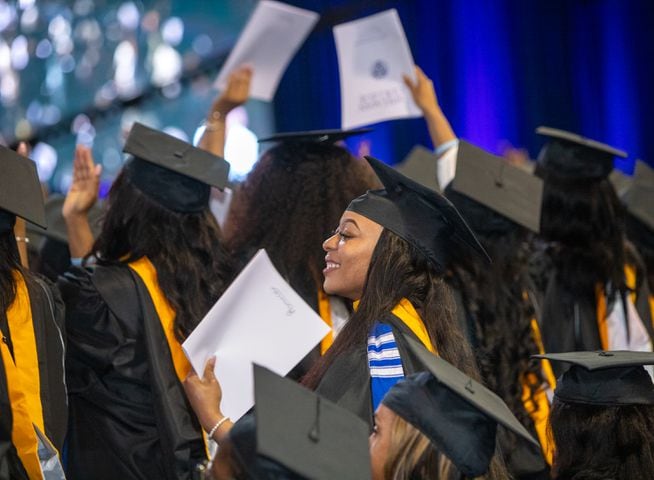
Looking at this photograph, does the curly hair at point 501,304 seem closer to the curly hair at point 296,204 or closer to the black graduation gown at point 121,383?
the curly hair at point 296,204

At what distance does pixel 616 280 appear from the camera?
406cm

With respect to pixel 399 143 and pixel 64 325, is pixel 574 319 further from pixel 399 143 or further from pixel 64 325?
pixel 399 143

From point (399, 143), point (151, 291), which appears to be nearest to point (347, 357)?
point (151, 291)

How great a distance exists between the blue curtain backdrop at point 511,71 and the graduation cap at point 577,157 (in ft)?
23.1

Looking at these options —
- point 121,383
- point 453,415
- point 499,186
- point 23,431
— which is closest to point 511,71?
point 499,186

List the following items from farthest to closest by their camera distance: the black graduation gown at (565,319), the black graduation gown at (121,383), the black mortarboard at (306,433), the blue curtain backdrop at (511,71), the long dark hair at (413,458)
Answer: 1. the blue curtain backdrop at (511,71)
2. the black graduation gown at (565,319)
3. the black graduation gown at (121,383)
4. the long dark hair at (413,458)
5. the black mortarboard at (306,433)

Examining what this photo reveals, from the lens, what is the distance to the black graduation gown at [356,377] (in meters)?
2.49

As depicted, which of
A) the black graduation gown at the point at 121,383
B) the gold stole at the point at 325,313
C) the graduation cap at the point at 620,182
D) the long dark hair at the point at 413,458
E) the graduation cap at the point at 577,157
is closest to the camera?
the long dark hair at the point at 413,458

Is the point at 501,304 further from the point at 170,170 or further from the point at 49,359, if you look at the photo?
the point at 49,359

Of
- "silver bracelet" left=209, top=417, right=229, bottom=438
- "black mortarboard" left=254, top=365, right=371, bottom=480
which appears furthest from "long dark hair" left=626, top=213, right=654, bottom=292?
"black mortarboard" left=254, top=365, right=371, bottom=480

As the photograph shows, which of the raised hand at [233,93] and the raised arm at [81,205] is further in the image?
the raised hand at [233,93]

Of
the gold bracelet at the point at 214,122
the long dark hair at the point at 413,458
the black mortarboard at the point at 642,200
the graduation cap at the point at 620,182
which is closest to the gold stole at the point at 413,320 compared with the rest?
the long dark hair at the point at 413,458

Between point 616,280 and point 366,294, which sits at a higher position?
point 366,294

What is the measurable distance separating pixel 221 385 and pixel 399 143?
856 centimetres
